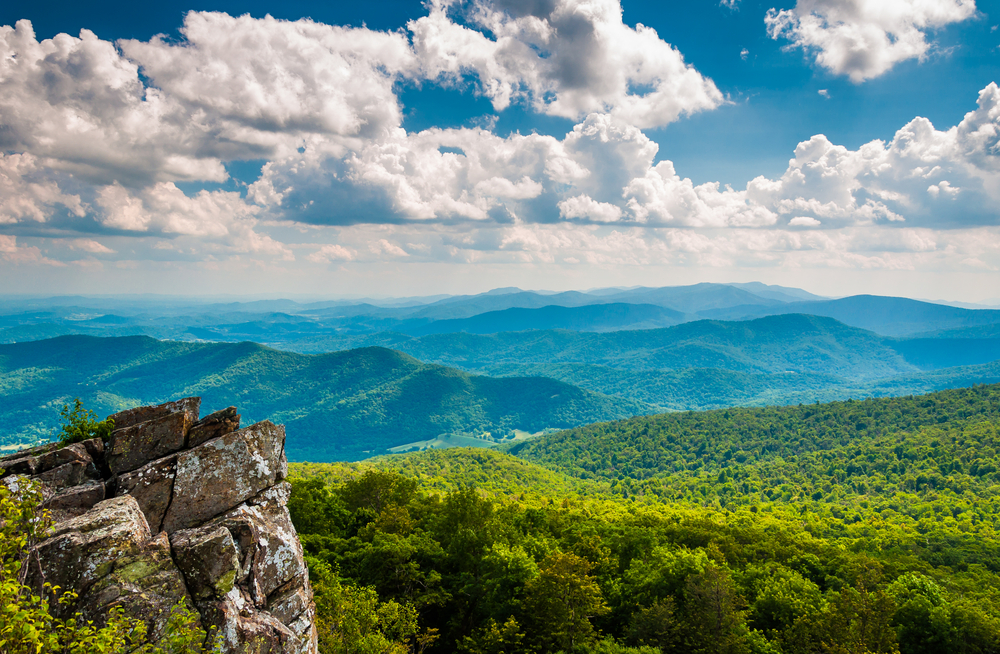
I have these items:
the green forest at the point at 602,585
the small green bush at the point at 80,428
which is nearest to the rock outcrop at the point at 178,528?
the small green bush at the point at 80,428

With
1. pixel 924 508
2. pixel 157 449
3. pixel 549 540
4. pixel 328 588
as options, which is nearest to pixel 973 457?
pixel 924 508

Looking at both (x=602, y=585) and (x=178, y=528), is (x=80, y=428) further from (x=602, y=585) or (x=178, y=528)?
(x=602, y=585)

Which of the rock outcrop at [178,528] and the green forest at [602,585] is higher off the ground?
the rock outcrop at [178,528]

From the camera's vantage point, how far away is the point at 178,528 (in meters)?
18.3

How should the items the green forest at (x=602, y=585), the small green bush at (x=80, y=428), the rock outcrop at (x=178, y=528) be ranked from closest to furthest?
1. the rock outcrop at (x=178, y=528)
2. the small green bush at (x=80, y=428)
3. the green forest at (x=602, y=585)

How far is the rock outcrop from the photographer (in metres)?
14.4

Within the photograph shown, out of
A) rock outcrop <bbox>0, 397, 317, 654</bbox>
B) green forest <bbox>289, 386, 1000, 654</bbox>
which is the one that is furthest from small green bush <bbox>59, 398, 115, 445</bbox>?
green forest <bbox>289, 386, 1000, 654</bbox>

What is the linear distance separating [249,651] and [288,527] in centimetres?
502

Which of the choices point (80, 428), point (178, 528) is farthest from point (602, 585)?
point (80, 428)

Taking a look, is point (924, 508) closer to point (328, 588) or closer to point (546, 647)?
point (546, 647)

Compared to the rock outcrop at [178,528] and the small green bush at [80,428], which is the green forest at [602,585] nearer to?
the rock outcrop at [178,528]

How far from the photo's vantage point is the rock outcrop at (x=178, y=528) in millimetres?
14438

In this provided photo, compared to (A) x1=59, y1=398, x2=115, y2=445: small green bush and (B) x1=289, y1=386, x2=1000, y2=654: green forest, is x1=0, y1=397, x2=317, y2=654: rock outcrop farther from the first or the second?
(B) x1=289, y1=386, x2=1000, y2=654: green forest

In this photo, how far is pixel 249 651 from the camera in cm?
1606
